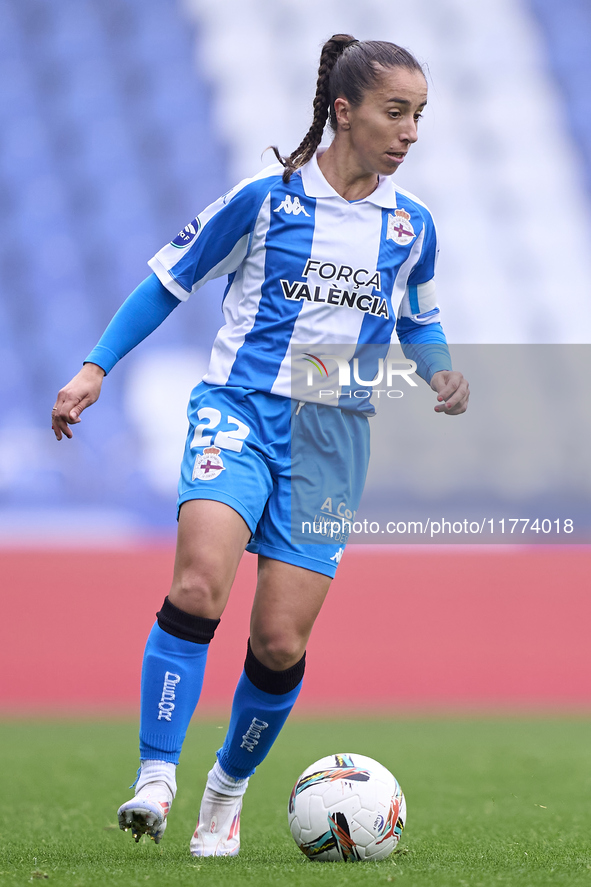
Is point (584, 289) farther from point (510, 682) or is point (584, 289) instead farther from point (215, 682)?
point (215, 682)

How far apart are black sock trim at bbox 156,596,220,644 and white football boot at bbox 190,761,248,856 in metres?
0.42

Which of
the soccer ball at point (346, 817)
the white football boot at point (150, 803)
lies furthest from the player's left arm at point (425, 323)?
the white football boot at point (150, 803)

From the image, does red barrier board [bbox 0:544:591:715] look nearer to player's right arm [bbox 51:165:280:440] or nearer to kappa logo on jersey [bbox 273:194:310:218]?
player's right arm [bbox 51:165:280:440]

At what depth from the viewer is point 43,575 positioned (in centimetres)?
719

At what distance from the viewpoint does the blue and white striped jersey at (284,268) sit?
2305mm

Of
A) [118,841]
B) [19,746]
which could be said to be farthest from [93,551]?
[118,841]

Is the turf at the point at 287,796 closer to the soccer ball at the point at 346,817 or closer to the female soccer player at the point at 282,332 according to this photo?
the soccer ball at the point at 346,817

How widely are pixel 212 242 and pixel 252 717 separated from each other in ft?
3.40

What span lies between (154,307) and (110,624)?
16.6ft

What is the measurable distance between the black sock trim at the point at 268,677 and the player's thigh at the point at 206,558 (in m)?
0.24

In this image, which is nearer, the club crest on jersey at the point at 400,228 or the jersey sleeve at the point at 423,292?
the club crest on jersey at the point at 400,228

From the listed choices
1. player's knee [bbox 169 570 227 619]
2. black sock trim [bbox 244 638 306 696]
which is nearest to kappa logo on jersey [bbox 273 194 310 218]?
player's knee [bbox 169 570 227 619]

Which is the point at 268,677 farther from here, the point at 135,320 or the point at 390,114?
the point at 390,114

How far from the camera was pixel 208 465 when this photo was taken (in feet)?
7.07
